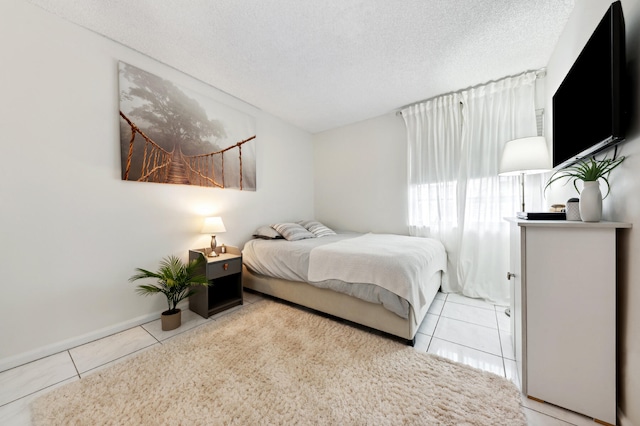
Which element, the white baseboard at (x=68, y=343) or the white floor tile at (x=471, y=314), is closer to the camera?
the white baseboard at (x=68, y=343)

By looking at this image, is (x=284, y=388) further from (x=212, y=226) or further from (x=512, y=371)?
(x=212, y=226)

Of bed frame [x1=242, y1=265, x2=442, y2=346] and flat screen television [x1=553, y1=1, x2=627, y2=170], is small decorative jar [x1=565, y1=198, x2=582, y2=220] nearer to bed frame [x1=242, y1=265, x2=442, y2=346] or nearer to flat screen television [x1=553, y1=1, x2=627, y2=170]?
flat screen television [x1=553, y1=1, x2=627, y2=170]

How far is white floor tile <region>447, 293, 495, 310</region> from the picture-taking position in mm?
2508

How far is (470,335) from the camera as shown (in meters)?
1.95

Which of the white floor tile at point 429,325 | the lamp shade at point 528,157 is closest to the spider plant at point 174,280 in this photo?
the white floor tile at point 429,325

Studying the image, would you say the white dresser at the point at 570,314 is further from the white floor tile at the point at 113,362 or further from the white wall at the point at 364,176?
the white floor tile at the point at 113,362

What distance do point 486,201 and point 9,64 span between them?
438 cm

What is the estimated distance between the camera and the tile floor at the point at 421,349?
1239 millimetres

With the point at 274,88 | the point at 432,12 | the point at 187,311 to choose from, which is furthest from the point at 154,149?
the point at 432,12

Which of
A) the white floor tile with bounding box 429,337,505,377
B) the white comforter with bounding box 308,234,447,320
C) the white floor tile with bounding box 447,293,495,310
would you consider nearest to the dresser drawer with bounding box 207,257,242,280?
the white comforter with bounding box 308,234,447,320

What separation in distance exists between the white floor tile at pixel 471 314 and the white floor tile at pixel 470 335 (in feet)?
0.29

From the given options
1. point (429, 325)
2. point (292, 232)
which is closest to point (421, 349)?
point (429, 325)

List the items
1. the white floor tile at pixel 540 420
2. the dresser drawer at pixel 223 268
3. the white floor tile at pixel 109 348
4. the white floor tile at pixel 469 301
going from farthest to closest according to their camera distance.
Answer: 1. the white floor tile at pixel 469 301
2. the dresser drawer at pixel 223 268
3. the white floor tile at pixel 109 348
4. the white floor tile at pixel 540 420

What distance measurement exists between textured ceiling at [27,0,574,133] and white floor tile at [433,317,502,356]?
2552 mm
